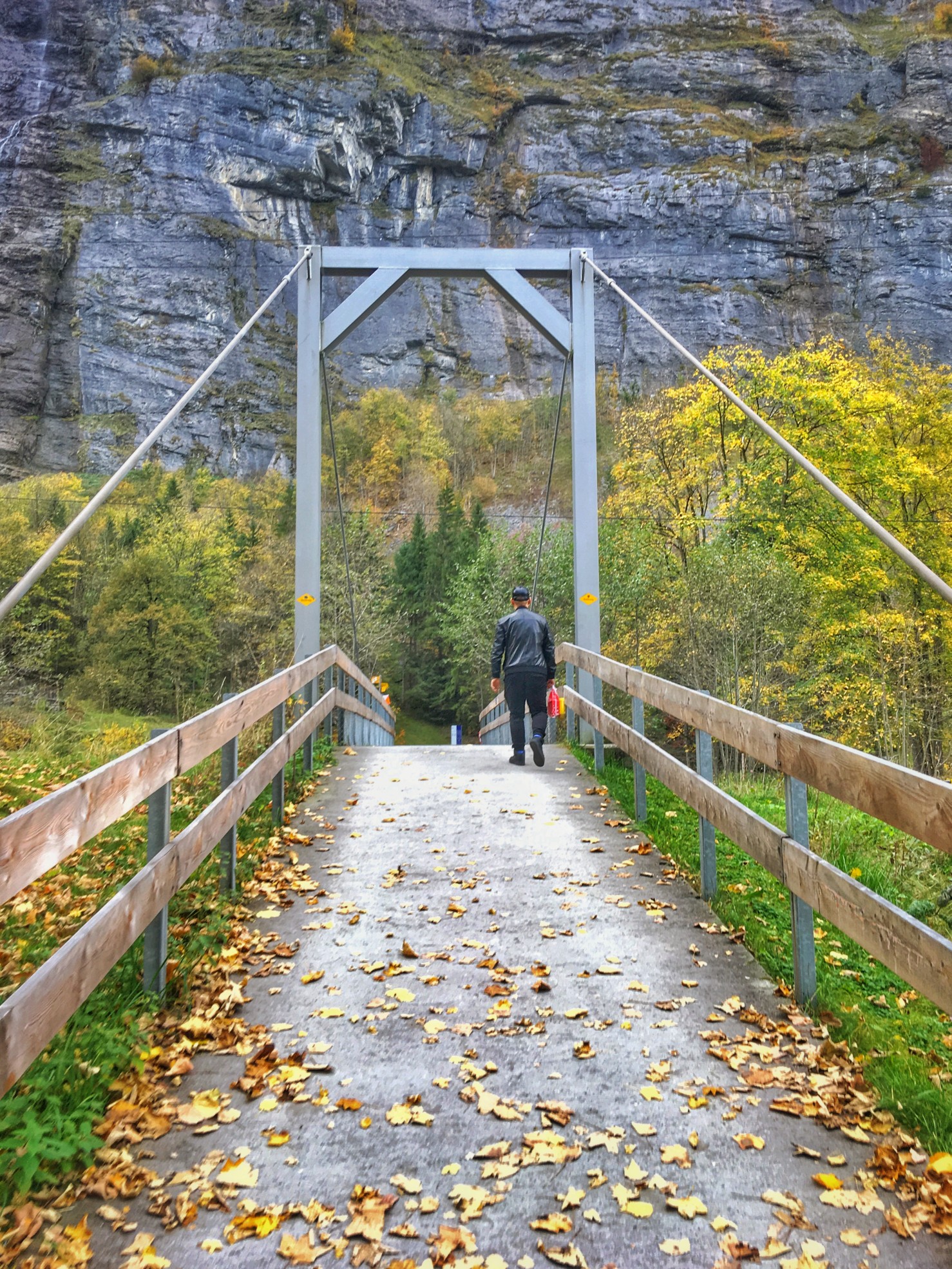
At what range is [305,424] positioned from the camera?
930 centimetres

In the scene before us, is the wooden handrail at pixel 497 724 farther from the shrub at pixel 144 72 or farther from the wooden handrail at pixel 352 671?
the shrub at pixel 144 72

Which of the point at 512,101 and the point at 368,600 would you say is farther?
the point at 512,101

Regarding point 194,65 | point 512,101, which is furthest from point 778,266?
point 194,65

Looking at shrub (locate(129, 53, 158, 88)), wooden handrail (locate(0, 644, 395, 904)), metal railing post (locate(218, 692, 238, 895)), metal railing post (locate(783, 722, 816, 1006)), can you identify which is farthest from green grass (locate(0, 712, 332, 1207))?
shrub (locate(129, 53, 158, 88))

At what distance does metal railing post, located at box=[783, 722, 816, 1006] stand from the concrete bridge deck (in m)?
0.11

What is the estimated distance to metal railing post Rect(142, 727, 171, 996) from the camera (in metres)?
3.24

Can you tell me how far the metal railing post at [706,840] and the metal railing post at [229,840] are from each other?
6.69ft

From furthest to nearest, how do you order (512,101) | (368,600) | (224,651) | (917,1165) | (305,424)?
1. (512,101)
2. (368,600)
3. (224,651)
4. (305,424)
5. (917,1165)

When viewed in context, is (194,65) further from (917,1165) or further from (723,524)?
(917,1165)

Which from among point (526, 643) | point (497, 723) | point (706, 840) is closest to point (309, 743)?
point (526, 643)

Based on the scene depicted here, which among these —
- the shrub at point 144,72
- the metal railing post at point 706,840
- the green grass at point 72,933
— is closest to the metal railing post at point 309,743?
the green grass at point 72,933

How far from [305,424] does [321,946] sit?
6.31 m

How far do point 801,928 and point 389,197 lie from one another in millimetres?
88861

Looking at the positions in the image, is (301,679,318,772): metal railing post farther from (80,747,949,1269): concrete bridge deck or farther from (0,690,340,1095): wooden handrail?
(0,690,340,1095): wooden handrail
